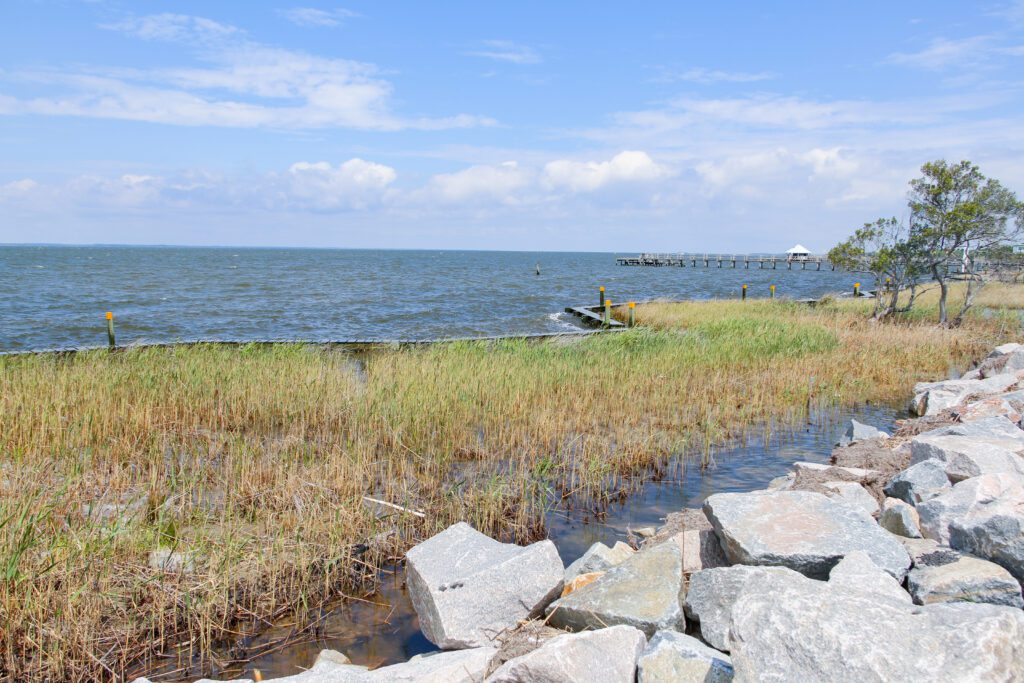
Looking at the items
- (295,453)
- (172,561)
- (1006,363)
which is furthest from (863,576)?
(1006,363)

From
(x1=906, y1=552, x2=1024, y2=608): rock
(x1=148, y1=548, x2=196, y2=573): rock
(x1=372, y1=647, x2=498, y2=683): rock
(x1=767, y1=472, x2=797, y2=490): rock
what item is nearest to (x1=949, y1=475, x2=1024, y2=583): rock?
(x1=906, y1=552, x2=1024, y2=608): rock

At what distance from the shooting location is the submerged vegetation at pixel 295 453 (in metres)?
5.17

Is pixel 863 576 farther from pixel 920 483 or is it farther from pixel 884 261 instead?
pixel 884 261

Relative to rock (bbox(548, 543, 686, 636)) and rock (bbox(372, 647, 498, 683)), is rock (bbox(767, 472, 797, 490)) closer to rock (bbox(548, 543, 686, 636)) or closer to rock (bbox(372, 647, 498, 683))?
rock (bbox(548, 543, 686, 636))

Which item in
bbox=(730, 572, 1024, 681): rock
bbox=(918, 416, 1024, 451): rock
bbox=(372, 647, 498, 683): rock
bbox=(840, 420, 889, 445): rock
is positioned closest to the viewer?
bbox=(730, 572, 1024, 681): rock

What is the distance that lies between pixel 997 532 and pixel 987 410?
6.60m

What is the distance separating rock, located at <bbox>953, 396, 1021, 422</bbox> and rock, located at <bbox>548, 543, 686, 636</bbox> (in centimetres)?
717

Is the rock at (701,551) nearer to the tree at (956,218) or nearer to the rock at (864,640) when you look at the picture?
the rock at (864,640)

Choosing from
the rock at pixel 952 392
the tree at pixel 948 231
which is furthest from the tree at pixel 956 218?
the rock at pixel 952 392

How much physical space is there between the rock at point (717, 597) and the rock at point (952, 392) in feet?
30.0

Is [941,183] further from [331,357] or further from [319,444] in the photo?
[319,444]

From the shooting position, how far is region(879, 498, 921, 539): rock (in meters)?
5.58

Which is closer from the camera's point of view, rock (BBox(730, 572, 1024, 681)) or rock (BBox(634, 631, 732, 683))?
rock (BBox(730, 572, 1024, 681))

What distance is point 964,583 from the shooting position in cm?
427
